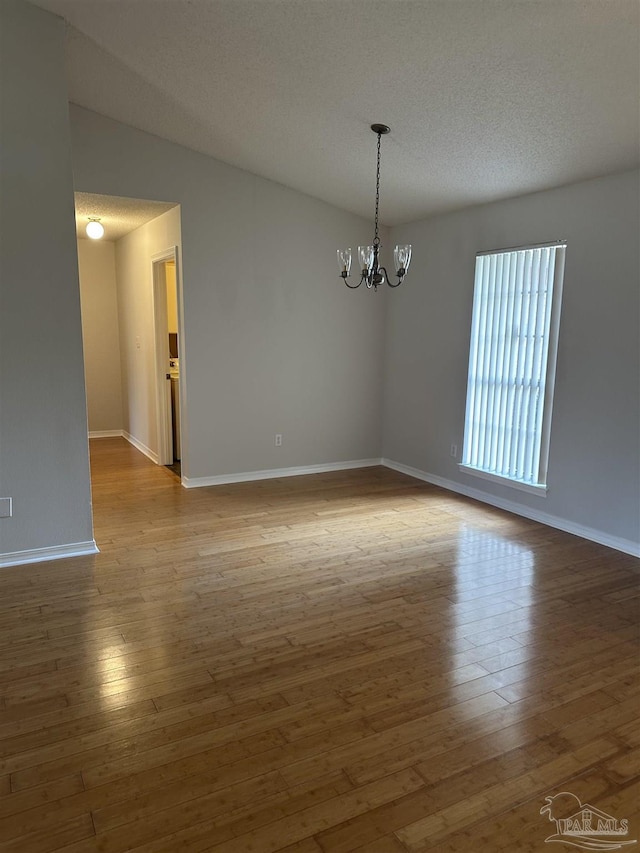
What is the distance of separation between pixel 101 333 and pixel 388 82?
5.29 metres

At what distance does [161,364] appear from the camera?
595cm

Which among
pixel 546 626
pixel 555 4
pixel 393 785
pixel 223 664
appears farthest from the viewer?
pixel 546 626

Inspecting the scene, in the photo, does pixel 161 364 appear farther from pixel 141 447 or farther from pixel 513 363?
pixel 513 363

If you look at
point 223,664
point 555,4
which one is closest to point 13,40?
point 555,4

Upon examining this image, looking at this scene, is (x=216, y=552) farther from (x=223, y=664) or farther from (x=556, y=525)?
(x=556, y=525)

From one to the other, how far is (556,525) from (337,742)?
293cm

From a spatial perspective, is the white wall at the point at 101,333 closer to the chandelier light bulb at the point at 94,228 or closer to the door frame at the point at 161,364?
the chandelier light bulb at the point at 94,228

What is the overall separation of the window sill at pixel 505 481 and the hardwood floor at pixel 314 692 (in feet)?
1.47

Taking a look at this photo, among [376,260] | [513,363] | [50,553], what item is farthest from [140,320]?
[513,363]

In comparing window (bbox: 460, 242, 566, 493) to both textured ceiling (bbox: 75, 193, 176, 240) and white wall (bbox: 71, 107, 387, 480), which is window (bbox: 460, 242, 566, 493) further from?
textured ceiling (bbox: 75, 193, 176, 240)

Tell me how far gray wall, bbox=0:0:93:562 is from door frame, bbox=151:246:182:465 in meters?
2.21

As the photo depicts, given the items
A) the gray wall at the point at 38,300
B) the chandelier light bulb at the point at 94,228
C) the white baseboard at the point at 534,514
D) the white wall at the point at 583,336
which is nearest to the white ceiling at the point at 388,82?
the white wall at the point at 583,336

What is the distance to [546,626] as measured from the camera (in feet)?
9.53

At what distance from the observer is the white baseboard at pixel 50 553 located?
11.5 feet
